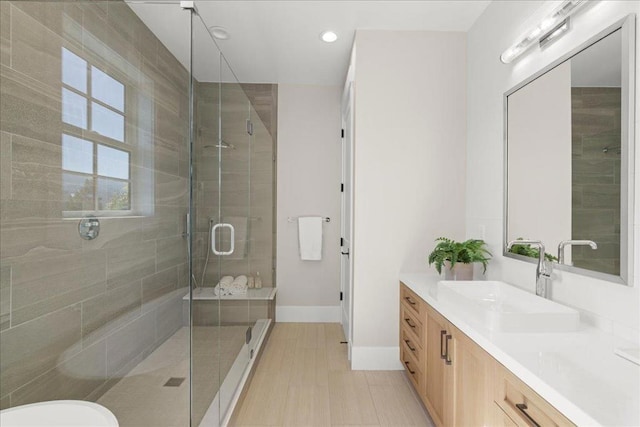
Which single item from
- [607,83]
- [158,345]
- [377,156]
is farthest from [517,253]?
[158,345]

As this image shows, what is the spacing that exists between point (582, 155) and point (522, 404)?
1071 mm

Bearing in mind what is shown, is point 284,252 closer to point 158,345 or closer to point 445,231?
point 445,231

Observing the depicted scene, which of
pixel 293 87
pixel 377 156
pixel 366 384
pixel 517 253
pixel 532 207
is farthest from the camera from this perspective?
pixel 293 87

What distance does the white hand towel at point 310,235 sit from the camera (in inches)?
154

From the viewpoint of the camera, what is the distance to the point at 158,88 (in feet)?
4.71

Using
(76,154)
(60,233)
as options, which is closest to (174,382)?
(60,233)

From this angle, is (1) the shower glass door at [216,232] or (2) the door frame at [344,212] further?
(2) the door frame at [344,212]

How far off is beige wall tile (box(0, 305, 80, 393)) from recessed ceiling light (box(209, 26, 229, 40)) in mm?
2334

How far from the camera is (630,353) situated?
44.3 inches

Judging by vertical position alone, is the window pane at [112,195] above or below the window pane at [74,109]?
below

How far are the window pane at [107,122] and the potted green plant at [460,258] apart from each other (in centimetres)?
190

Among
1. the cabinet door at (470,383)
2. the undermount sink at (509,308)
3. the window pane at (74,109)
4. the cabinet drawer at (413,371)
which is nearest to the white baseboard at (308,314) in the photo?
the cabinet drawer at (413,371)

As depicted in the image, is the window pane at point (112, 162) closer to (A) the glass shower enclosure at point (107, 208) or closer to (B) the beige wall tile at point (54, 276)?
(A) the glass shower enclosure at point (107, 208)

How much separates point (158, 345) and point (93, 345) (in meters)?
0.26
